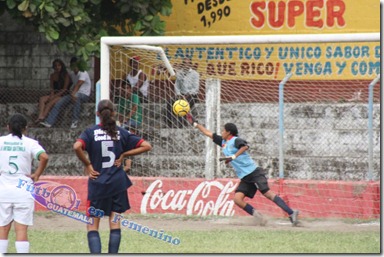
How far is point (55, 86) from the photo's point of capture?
1939 cm

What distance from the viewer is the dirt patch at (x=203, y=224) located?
46.2 ft

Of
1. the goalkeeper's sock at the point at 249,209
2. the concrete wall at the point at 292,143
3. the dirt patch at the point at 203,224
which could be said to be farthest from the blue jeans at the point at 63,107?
the goalkeeper's sock at the point at 249,209

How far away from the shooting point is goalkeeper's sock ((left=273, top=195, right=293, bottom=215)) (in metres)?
14.4

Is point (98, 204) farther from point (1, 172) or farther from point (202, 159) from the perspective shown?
point (202, 159)

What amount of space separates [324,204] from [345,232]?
2005 mm

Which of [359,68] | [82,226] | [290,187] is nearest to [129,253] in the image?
[82,226]

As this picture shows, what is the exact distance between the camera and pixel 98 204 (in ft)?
35.0

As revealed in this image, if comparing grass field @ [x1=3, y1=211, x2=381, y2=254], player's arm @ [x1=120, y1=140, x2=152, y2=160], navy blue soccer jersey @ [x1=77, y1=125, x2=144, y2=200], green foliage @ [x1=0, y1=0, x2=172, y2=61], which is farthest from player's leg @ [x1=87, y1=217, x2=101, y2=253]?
green foliage @ [x1=0, y1=0, x2=172, y2=61]

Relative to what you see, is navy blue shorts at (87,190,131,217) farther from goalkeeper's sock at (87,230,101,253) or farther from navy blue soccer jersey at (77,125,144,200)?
goalkeeper's sock at (87,230,101,253)

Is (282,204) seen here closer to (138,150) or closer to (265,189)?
(265,189)

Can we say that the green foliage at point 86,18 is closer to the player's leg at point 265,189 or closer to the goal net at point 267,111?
the goal net at point 267,111

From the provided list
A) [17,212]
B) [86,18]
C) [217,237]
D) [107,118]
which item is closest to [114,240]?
[17,212]

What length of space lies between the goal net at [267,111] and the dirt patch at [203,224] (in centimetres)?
96

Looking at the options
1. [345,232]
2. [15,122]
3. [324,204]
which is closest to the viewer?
[15,122]
